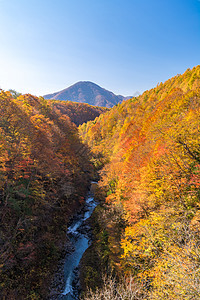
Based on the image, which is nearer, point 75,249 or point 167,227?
Result: point 167,227

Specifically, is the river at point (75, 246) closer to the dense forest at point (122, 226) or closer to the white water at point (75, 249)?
the white water at point (75, 249)

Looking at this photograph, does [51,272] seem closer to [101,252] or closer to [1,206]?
[101,252]

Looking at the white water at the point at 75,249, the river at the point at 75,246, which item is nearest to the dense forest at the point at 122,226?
the river at the point at 75,246

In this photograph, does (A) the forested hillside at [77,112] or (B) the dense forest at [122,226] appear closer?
(B) the dense forest at [122,226]

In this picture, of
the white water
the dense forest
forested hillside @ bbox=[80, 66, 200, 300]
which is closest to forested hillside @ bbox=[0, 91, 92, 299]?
the dense forest

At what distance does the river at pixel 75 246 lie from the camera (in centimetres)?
1759

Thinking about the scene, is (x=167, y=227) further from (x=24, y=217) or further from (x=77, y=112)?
(x=77, y=112)

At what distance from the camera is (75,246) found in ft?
80.0

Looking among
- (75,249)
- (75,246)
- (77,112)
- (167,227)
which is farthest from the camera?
(77,112)

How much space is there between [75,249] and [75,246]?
0.63 metres

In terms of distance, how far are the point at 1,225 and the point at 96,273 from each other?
14080 millimetres

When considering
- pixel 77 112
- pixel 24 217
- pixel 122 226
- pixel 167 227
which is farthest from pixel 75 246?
pixel 77 112

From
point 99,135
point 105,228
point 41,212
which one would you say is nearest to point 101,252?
point 105,228

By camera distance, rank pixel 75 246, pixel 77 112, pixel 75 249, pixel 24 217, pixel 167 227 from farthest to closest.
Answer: pixel 77 112 < pixel 75 246 < pixel 75 249 < pixel 24 217 < pixel 167 227
